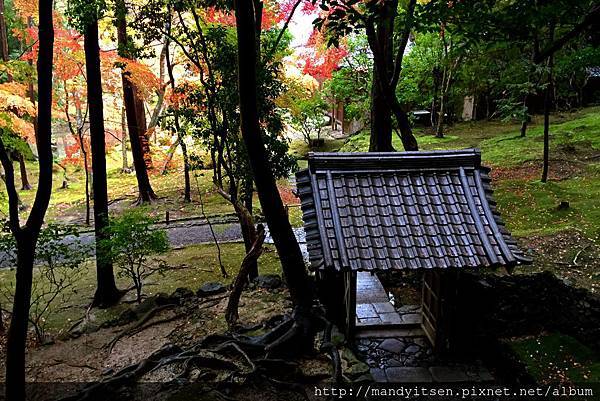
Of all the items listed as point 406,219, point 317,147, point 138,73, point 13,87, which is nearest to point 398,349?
point 406,219

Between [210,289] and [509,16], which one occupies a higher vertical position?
[509,16]

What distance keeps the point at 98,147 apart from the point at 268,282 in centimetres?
546

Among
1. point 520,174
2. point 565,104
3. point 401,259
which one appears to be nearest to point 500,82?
point 520,174

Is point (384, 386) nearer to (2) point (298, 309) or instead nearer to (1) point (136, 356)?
(2) point (298, 309)

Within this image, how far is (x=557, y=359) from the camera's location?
690 centimetres

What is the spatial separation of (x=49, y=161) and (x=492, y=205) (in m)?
6.96

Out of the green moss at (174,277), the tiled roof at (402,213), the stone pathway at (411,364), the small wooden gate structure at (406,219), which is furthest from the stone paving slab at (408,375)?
the green moss at (174,277)

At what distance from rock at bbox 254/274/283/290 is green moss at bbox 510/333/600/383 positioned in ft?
18.7

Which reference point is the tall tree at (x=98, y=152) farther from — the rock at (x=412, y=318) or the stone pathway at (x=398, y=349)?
the rock at (x=412, y=318)

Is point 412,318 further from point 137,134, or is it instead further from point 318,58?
point 318,58

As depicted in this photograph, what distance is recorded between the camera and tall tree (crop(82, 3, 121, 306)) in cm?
1005

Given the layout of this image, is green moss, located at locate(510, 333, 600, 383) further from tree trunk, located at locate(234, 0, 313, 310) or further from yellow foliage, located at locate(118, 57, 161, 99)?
yellow foliage, located at locate(118, 57, 161, 99)

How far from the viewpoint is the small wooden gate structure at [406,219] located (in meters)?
6.10

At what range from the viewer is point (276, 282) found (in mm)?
11164
